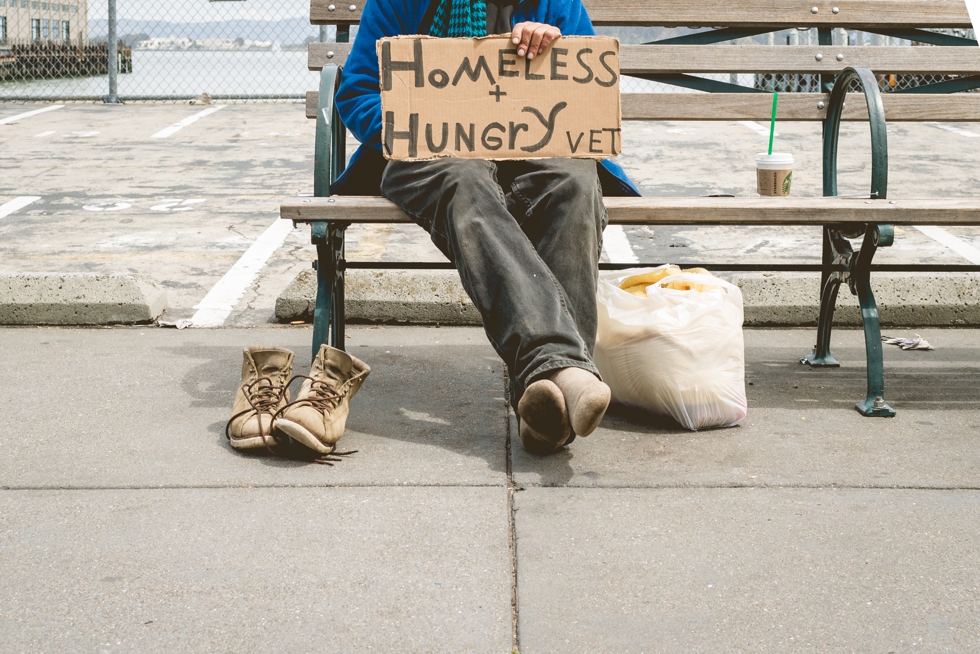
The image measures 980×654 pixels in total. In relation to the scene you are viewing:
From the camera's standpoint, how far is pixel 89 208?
6.96 metres

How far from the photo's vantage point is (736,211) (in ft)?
10.5

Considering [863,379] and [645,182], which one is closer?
[863,379]

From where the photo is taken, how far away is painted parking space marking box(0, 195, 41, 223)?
22.2ft

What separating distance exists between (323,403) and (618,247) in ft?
10.5

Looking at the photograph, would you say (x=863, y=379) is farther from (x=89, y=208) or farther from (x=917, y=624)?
(x=89, y=208)

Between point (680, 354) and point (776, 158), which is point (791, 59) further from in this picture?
point (680, 354)

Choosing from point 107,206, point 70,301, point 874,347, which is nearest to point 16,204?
point 107,206

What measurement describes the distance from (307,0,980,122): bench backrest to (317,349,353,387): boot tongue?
53.5 inches

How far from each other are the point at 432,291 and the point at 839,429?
72.7 inches

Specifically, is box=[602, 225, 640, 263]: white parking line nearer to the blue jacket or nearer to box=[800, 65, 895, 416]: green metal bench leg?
box=[800, 65, 895, 416]: green metal bench leg

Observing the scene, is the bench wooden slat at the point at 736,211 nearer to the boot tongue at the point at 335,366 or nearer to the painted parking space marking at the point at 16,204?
the boot tongue at the point at 335,366

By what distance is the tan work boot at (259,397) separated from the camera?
2.96m

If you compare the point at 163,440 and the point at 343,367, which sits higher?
the point at 343,367

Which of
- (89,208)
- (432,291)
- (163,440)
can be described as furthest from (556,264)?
(89,208)
